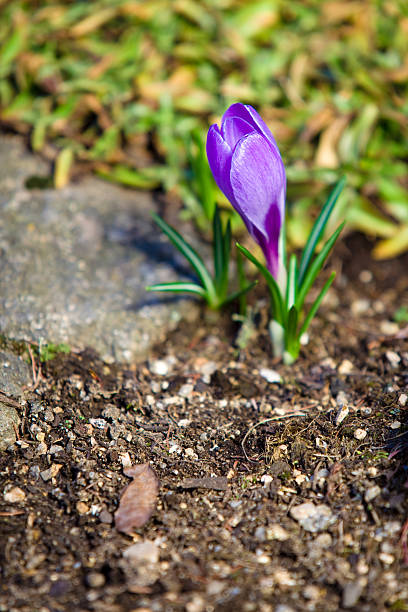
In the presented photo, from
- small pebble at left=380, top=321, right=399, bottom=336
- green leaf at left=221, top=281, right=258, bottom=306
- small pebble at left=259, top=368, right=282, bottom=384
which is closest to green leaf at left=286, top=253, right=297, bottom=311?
green leaf at left=221, top=281, right=258, bottom=306

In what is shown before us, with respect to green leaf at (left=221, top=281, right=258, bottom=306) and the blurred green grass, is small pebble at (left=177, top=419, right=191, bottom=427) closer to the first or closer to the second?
green leaf at (left=221, top=281, right=258, bottom=306)

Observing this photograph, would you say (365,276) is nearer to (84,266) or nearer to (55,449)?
(84,266)

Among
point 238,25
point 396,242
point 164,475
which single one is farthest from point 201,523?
point 238,25

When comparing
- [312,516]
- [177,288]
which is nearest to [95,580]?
[312,516]

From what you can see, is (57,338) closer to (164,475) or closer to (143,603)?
(164,475)

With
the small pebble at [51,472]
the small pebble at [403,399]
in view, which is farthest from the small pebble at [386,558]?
the small pebble at [51,472]

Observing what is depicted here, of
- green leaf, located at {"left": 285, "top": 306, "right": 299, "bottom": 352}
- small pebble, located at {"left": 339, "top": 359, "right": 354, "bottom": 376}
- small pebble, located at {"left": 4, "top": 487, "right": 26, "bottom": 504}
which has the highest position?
small pebble, located at {"left": 4, "top": 487, "right": 26, "bottom": 504}

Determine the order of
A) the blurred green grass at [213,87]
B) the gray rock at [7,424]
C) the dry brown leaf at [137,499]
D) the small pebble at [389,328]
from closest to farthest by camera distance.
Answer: the dry brown leaf at [137,499] → the gray rock at [7,424] → the small pebble at [389,328] → the blurred green grass at [213,87]

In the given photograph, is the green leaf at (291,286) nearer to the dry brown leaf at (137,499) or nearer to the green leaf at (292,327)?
the green leaf at (292,327)
